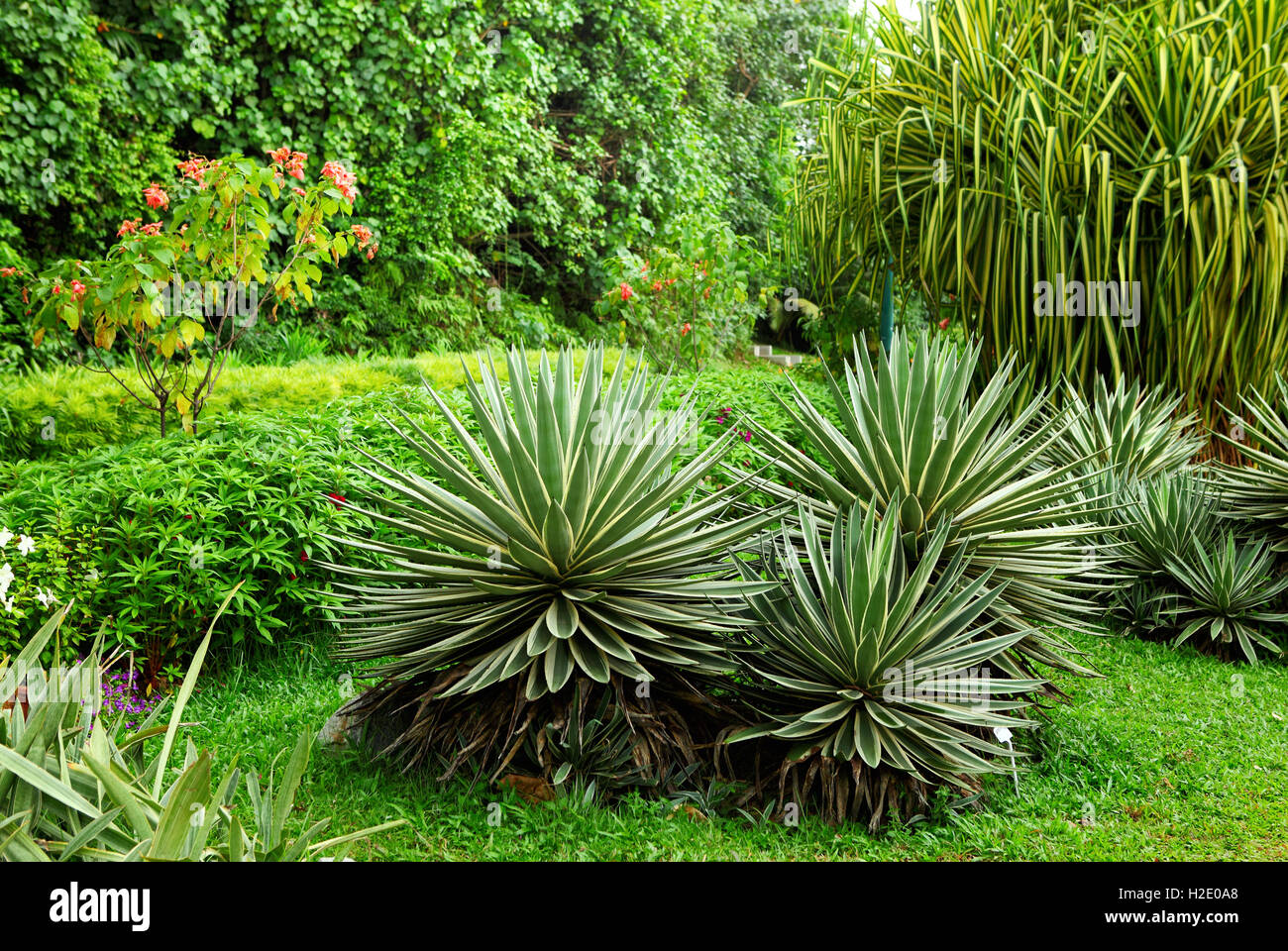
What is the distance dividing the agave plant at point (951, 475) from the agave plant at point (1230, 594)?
5.55ft

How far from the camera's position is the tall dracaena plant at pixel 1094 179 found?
5719 mm

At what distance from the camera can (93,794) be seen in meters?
1.88

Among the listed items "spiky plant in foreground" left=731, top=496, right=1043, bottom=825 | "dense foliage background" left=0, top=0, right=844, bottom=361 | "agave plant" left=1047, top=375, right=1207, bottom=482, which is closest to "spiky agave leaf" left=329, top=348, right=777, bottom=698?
"spiky plant in foreground" left=731, top=496, right=1043, bottom=825

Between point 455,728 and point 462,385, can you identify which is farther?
point 462,385

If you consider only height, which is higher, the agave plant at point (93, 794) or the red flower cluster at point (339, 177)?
the red flower cluster at point (339, 177)

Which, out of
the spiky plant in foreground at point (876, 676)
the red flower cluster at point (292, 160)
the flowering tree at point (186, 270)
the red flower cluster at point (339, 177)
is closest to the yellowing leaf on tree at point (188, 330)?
the flowering tree at point (186, 270)

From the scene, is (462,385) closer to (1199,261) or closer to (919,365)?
(919,365)

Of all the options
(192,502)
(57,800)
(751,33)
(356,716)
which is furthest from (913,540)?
(751,33)

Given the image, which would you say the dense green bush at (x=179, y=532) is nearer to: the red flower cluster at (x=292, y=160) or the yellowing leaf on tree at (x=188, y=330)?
the yellowing leaf on tree at (x=188, y=330)

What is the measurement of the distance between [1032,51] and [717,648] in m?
5.06

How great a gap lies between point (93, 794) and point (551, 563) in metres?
1.39

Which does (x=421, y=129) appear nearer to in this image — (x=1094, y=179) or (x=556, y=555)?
(x=1094, y=179)

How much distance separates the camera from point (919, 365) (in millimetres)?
3484

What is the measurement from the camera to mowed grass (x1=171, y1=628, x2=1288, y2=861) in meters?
2.73
